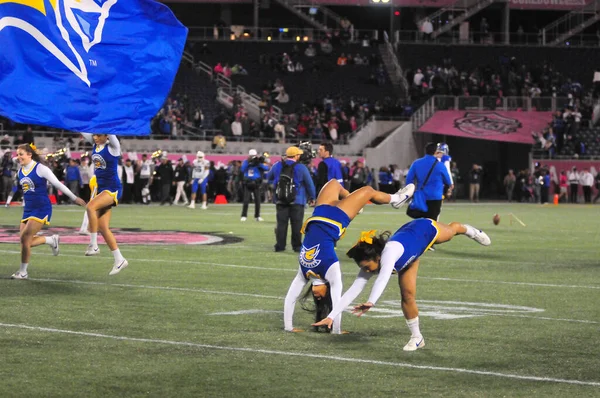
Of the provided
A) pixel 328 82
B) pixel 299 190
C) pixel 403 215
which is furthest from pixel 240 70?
pixel 299 190

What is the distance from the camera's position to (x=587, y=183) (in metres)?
50.2

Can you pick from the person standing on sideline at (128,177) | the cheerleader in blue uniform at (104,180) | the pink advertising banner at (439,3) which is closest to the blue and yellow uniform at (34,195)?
the cheerleader in blue uniform at (104,180)

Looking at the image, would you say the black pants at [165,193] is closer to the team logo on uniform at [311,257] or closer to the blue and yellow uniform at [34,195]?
the blue and yellow uniform at [34,195]

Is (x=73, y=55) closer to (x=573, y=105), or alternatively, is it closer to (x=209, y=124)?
(x=209, y=124)

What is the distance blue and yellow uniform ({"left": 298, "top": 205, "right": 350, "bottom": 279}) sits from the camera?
1030 cm

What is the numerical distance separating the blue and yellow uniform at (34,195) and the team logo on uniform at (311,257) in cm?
498

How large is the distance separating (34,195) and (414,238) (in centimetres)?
624

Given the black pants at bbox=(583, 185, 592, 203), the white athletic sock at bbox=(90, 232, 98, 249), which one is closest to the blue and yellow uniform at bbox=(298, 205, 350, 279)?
the white athletic sock at bbox=(90, 232, 98, 249)

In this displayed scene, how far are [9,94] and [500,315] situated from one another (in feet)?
17.0

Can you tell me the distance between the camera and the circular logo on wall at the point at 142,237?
2116 cm

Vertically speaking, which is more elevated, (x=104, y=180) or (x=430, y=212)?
(x=104, y=180)

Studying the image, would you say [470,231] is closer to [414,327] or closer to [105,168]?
[414,327]

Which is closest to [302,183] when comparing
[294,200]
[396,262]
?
[294,200]

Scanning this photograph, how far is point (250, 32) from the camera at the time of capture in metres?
59.9
